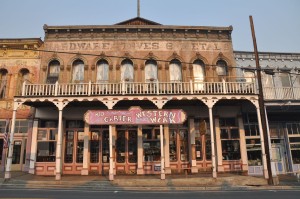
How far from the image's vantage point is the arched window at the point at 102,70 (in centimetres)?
1719

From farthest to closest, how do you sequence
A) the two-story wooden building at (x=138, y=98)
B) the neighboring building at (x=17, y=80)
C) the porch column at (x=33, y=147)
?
the neighboring building at (x=17, y=80) → the porch column at (x=33, y=147) → the two-story wooden building at (x=138, y=98)

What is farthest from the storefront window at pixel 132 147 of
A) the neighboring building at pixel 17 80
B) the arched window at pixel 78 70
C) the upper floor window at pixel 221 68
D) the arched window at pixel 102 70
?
the upper floor window at pixel 221 68

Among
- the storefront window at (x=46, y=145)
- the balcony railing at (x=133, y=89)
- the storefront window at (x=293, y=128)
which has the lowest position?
the storefront window at (x=46, y=145)

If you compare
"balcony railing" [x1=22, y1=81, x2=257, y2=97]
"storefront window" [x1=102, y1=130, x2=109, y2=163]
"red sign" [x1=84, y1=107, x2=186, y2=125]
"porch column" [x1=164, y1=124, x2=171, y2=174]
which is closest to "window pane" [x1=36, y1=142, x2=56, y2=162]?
"storefront window" [x1=102, y1=130, x2=109, y2=163]

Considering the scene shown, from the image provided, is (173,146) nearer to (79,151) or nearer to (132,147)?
(132,147)

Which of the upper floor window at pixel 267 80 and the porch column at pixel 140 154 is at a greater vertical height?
the upper floor window at pixel 267 80

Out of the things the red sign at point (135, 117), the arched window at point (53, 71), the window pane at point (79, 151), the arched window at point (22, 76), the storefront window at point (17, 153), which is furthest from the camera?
the arched window at point (22, 76)

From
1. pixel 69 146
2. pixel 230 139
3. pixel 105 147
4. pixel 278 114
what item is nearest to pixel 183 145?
pixel 230 139

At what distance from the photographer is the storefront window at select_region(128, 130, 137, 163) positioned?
52.5ft

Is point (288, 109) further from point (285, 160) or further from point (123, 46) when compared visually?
point (123, 46)

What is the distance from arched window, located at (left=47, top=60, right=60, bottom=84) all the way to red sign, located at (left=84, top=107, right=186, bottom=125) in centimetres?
539

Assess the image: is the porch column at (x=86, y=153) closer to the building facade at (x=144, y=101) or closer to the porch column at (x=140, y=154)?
the building facade at (x=144, y=101)

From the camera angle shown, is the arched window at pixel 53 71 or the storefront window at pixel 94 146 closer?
the storefront window at pixel 94 146

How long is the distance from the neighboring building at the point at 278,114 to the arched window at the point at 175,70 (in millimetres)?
4428
